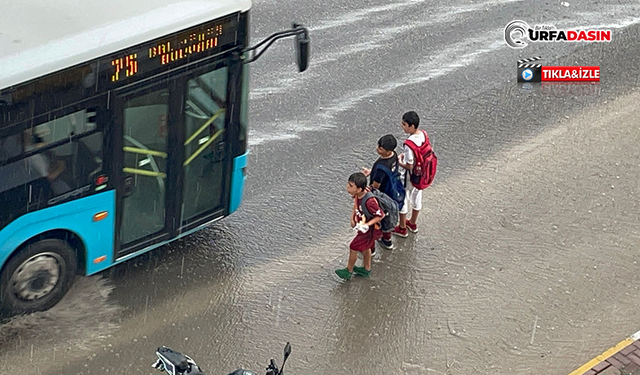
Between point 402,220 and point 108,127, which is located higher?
point 108,127

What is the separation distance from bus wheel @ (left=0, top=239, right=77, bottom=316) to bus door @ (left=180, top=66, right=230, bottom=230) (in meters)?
1.21

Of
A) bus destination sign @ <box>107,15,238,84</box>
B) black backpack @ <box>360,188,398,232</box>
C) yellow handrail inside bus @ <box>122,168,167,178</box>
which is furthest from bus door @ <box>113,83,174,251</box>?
black backpack @ <box>360,188,398,232</box>

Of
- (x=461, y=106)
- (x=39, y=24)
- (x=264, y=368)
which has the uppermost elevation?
(x=39, y=24)

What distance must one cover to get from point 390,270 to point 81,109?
3451 millimetres

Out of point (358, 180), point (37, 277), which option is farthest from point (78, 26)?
point (358, 180)

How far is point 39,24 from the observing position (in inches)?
297

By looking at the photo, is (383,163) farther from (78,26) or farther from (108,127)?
(78,26)

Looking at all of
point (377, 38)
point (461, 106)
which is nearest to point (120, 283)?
point (461, 106)

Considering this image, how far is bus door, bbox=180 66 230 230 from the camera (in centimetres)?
830

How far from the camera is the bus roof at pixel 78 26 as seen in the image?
7.19 m

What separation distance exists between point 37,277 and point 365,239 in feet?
9.77

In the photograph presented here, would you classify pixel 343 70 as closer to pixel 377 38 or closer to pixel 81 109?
pixel 377 38

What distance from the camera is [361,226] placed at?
Result: 27.3 feet

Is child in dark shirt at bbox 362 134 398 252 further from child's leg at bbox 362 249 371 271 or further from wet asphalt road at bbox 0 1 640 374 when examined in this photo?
wet asphalt road at bbox 0 1 640 374
